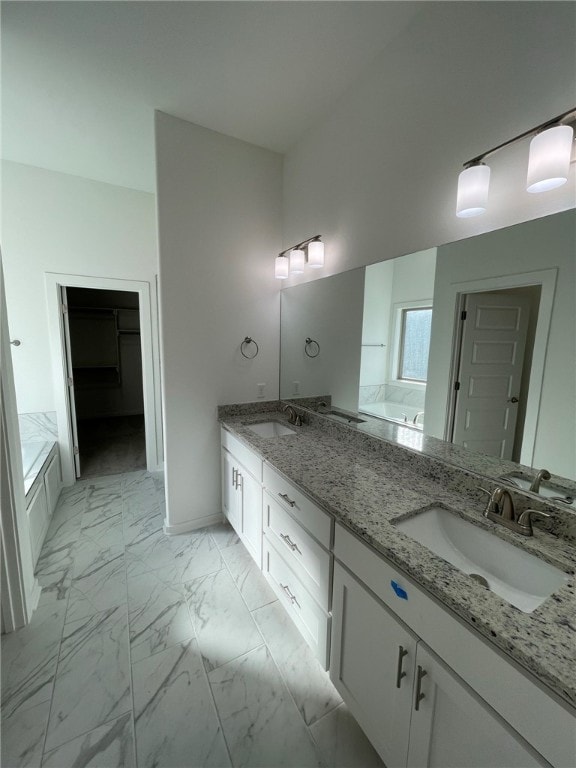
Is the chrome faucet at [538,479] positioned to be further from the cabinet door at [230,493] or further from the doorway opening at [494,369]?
the cabinet door at [230,493]

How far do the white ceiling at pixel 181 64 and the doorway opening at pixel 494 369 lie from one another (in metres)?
1.29

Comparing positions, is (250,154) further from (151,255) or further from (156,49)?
(151,255)

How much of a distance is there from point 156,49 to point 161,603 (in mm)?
2940

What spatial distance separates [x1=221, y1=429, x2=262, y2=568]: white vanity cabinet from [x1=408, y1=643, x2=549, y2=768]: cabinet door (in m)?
1.10

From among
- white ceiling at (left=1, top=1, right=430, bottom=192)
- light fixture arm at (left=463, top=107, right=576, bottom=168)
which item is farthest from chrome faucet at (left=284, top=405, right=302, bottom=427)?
white ceiling at (left=1, top=1, right=430, bottom=192)

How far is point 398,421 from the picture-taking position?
1.77 meters

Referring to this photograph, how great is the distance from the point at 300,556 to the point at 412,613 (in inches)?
25.1

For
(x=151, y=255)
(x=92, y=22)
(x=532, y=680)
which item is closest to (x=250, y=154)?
(x=92, y=22)

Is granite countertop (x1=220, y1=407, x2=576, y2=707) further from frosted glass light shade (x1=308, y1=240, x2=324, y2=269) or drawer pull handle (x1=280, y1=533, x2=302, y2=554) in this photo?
frosted glass light shade (x1=308, y1=240, x2=324, y2=269)

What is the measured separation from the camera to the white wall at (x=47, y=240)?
2.72 m

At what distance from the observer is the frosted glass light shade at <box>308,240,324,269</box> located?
6.79ft

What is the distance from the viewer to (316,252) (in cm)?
207

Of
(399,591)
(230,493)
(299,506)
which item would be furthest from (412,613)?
(230,493)

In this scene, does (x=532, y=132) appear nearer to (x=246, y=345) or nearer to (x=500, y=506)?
(x=500, y=506)
